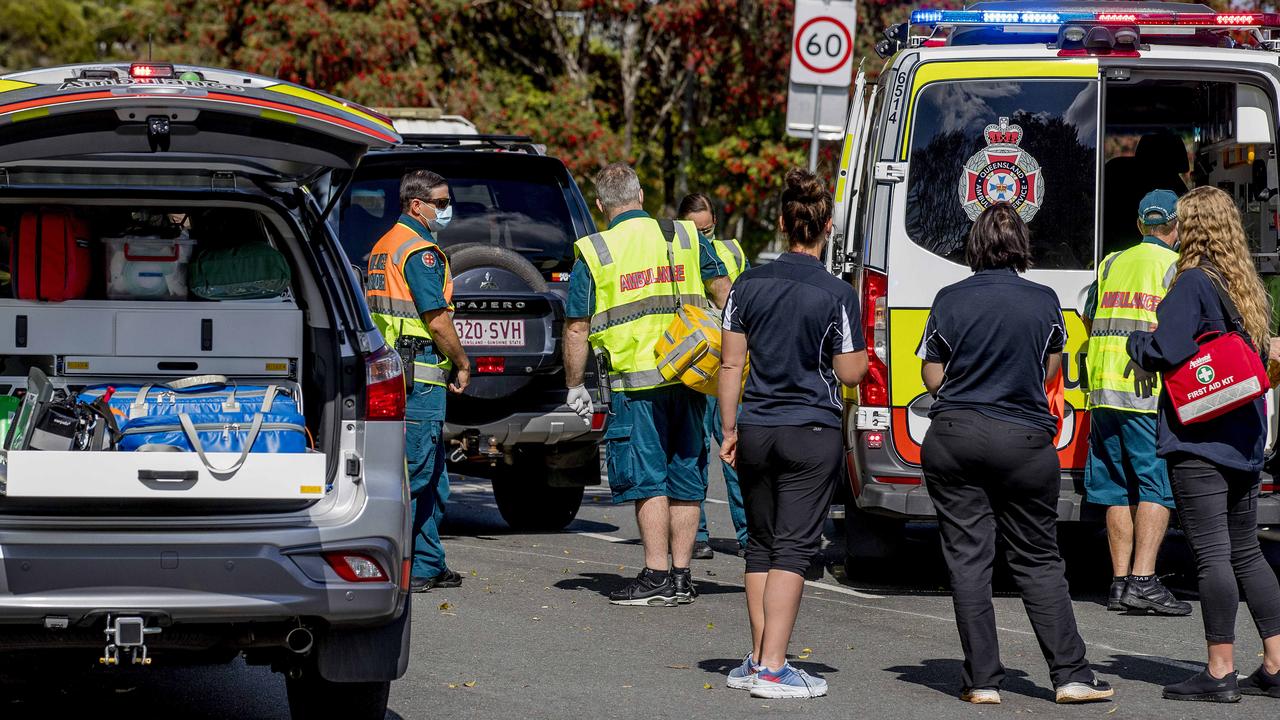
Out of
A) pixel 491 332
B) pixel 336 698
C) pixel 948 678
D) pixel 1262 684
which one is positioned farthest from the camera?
pixel 491 332

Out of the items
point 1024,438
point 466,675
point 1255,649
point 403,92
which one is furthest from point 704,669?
point 403,92

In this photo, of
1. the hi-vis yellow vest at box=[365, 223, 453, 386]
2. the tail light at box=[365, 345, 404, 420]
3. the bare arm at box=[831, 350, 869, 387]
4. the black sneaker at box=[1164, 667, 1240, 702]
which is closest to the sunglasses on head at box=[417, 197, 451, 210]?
the hi-vis yellow vest at box=[365, 223, 453, 386]

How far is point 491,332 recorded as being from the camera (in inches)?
352

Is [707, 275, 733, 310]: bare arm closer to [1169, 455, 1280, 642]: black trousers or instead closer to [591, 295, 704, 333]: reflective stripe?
[591, 295, 704, 333]: reflective stripe

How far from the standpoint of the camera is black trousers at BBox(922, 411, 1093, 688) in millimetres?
5867

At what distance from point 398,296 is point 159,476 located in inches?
124

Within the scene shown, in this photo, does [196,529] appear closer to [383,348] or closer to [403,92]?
[383,348]

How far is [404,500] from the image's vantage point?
16.3 feet

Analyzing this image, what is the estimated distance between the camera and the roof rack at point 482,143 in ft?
31.4

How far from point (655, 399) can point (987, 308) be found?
2283mm

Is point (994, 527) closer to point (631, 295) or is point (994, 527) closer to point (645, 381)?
point (645, 381)

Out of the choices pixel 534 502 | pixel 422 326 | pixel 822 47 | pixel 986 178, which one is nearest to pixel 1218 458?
pixel 986 178

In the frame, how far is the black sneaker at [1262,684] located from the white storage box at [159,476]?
11.5ft

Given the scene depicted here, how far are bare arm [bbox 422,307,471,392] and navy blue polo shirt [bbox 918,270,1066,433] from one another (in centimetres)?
263
